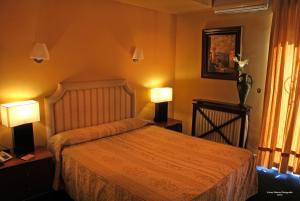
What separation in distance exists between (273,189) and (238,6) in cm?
254

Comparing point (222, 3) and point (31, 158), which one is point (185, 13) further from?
point (31, 158)

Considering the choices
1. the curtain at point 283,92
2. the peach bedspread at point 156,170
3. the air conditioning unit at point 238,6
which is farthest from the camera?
the air conditioning unit at point 238,6

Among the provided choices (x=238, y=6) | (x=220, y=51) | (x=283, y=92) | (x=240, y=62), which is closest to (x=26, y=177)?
(x=240, y=62)

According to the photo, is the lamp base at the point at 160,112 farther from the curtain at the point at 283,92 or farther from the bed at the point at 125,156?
the curtain at the point at 283,92

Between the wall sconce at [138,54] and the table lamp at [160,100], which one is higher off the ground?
the wall sconce at [138,54]

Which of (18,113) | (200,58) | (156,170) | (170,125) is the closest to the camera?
(156,170)

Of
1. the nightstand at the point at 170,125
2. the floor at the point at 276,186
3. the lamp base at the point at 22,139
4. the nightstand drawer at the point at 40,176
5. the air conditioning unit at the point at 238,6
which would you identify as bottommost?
the floor at the point at 276,186

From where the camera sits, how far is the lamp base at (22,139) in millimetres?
2508

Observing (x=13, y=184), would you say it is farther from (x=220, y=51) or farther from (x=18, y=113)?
(x=220, y=51)

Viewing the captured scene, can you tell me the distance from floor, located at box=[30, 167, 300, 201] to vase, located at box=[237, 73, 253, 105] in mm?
1087

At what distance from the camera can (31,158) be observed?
243 centimetres

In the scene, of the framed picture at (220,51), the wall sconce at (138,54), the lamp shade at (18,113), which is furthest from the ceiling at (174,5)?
the lamp shade at (18,113)

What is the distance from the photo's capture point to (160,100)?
3.87 meters

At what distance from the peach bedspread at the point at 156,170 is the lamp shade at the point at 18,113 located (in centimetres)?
50
